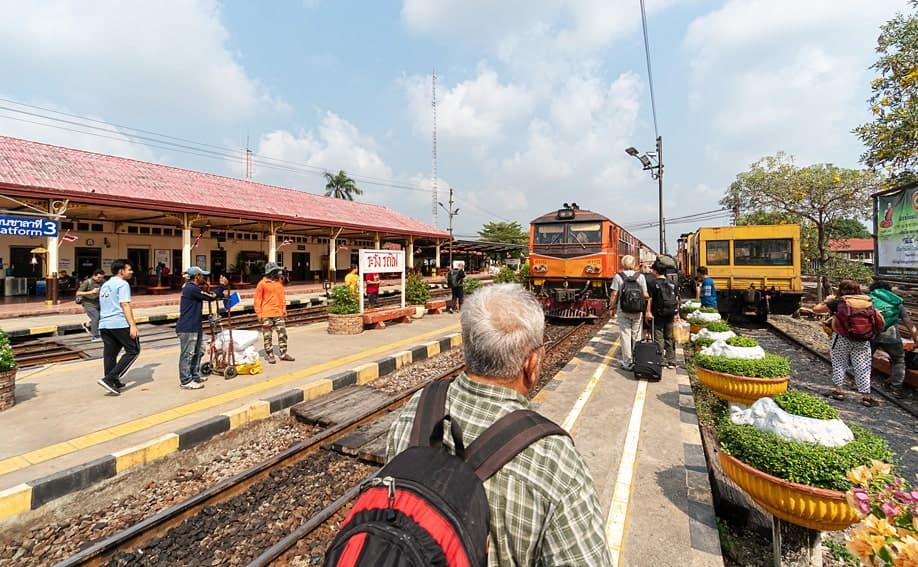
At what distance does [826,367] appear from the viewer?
24.8ft

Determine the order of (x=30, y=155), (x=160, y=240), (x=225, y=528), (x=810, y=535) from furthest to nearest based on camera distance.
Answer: (x=160, y=240)
(x=30, y=155)
(x=225, y=528)
(x=810, y=535)

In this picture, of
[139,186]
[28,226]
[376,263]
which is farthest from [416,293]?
[139,186]

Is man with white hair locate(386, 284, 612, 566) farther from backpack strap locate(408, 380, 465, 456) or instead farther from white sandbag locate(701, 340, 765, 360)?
white sandbag locate(701, 340, 765, 360)

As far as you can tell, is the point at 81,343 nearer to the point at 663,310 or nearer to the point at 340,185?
the point at 663,310

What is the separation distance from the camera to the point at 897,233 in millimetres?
7918

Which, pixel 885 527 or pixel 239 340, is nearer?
pixel 885 527

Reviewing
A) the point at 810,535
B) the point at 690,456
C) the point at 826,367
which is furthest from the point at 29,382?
the point at 826,367

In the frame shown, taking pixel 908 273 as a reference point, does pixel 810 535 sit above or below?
below

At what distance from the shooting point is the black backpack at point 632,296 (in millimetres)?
6324

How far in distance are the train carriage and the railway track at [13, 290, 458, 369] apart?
12.1 m

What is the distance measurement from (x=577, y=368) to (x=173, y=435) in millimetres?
5371

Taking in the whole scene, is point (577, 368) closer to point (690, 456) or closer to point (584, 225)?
point (690, 456)

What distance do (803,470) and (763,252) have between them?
1247 centimetres

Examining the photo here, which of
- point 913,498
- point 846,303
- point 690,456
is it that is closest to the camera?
point 913,498
